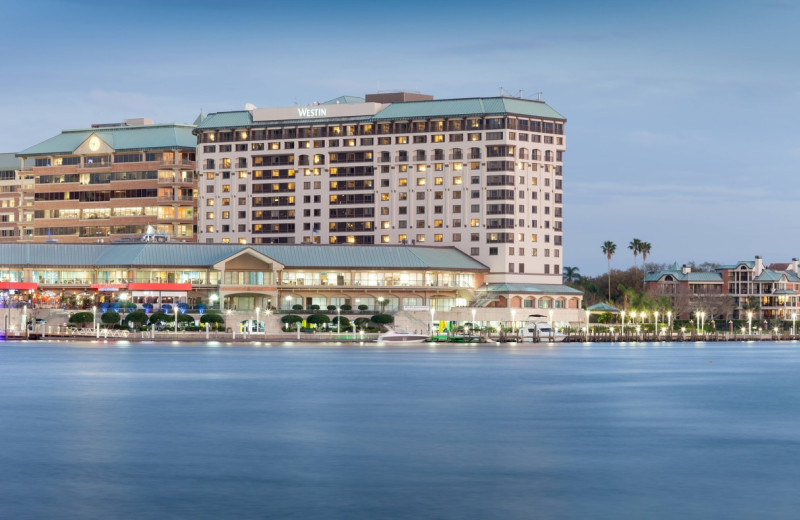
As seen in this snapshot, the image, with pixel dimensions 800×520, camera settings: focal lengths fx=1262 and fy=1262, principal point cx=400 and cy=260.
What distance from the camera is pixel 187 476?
1897 inches

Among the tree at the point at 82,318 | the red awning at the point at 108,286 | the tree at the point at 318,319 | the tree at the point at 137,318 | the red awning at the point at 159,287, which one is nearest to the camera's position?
the tree at the point at 137,318

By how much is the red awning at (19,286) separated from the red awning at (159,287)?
15396 millimetres

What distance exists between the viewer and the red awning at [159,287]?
196 metres

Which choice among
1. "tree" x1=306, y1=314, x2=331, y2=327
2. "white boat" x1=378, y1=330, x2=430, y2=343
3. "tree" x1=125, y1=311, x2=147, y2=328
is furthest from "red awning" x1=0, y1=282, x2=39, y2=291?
"white boat" x1=378, y1=330, x2=430, y2=343

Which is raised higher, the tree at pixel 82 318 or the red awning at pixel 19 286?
the red awning at pixel 19 286

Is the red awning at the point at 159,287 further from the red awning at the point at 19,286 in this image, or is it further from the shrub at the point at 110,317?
the red awning at the point at 19,286

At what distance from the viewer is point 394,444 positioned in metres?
58.4

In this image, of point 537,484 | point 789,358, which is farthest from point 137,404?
point 789,358

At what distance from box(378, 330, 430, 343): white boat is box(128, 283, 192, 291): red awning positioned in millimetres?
33332

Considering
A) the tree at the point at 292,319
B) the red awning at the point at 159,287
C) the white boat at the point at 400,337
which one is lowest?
the white boat at the point at 400,337

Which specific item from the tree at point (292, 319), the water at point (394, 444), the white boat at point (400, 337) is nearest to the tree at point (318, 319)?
the tree at point (292, 319)

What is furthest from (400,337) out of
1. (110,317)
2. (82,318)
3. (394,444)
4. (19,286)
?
(394,444)

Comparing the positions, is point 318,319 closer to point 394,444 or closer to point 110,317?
point 110,317

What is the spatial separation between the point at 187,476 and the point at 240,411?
1020 inches
